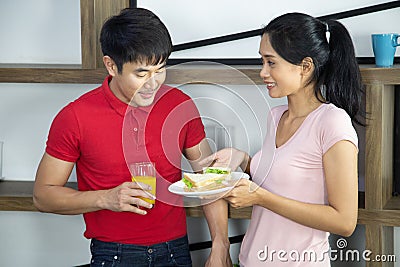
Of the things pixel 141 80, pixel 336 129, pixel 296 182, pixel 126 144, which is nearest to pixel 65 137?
pixel 126 144

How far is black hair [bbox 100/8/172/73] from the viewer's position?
6.82 ft

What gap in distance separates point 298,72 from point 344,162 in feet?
0.92

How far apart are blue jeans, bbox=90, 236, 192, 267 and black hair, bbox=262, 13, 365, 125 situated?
2.13 feet

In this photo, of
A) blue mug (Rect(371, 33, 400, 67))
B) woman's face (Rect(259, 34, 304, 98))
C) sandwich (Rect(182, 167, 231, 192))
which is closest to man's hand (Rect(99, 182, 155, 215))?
sandwich (Rect(182, 167, 231, 192))

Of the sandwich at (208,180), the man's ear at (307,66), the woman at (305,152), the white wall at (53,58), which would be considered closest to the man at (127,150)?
the sandwich at (208,180)

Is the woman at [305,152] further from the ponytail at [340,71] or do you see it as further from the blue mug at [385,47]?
the blue mug at [385,47]

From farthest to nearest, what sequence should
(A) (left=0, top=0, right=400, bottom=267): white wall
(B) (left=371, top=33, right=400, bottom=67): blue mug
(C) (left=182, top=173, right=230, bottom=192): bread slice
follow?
(A) (left=0, top=0, right=400, bottom=267): white wall < (B) (left=371, top=33, right=400, bottom=67): blue mug < (C) (left=182, top=173, right=230, bottom=192): bread slice

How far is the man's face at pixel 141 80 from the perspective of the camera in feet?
6.86

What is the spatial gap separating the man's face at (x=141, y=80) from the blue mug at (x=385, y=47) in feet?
2.28

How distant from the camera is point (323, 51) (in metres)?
2.00

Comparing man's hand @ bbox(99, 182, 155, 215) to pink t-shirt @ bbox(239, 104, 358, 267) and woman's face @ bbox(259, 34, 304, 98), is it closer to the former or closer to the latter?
pink t-shirt @ bbox(239, 104, 358, 267)

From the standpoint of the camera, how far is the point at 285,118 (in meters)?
2.12

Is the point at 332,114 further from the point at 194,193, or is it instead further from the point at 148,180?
the point at 148,180

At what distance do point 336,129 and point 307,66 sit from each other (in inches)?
8.0
